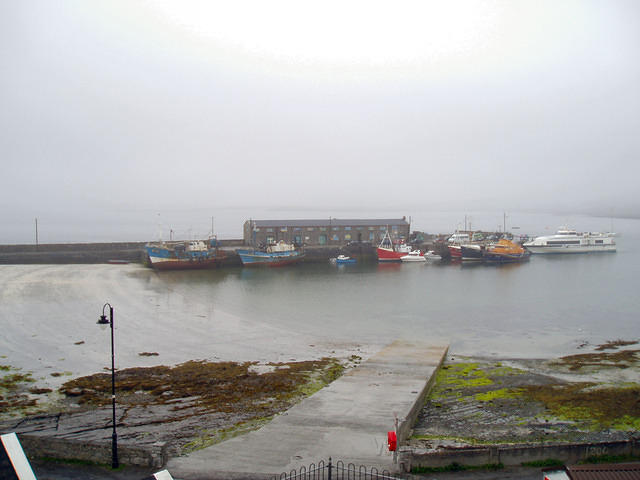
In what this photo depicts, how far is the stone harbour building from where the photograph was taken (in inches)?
2638

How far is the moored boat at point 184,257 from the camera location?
50719 millimetres

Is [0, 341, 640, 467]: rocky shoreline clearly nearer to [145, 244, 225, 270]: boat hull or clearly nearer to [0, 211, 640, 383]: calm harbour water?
[0, 211, 640, 383]: calm harbour water

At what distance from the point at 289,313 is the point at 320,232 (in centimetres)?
4189

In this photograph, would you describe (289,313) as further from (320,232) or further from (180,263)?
(320,232)

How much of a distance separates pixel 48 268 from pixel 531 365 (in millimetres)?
46895

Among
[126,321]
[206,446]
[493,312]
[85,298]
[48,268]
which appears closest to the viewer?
[206,446]

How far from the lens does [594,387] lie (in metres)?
13.9

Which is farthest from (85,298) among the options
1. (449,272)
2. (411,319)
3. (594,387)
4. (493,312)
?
(449,272)

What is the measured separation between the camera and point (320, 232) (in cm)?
6962

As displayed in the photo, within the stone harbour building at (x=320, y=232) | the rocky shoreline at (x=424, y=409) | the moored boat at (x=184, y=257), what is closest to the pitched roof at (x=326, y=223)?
the stone harbour building at (x=320, y=232)

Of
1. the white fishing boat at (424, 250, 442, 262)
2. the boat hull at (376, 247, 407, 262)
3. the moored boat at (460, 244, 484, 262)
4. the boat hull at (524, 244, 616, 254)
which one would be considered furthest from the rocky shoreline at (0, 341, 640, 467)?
the boat hull at (524, 244, 616, 254)

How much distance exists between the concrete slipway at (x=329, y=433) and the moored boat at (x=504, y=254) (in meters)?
53.3

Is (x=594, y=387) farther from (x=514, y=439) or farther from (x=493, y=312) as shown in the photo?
(x=493, y=312)

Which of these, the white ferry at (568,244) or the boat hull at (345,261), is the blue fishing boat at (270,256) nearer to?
the boat hull at (345,261)
